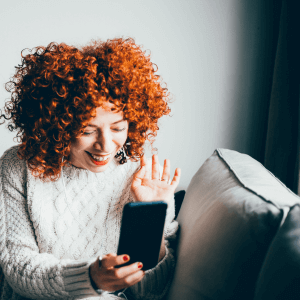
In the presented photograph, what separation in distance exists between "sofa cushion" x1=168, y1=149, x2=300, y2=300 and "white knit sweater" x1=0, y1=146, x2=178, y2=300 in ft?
0.46

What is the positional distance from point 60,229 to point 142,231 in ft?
1.27

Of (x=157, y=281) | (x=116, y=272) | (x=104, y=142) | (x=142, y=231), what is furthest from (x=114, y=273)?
(x=104, y=142)

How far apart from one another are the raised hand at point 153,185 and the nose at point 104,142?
0.20 metres

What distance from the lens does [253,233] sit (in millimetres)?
604

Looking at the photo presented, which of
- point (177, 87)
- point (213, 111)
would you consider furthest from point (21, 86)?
point (213, 111)

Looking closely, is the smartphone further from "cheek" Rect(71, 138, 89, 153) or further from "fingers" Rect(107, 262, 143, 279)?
"cheek" Rect(71, 138, 89, 153)

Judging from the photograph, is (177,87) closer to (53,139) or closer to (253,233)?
(53,139)

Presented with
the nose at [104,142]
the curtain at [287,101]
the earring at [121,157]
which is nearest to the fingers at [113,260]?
the nose at [104,142]

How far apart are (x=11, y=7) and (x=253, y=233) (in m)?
1.48

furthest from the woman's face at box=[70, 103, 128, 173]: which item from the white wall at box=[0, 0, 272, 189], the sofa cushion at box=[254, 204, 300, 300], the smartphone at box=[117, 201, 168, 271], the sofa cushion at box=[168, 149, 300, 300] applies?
the white wall at box=[0, 0, 272, 189]

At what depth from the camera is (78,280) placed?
0.77m

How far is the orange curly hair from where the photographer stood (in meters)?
0.81

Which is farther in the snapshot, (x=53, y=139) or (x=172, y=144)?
(x=172, y=144)

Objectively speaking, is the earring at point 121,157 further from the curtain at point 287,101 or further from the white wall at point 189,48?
the curtain at point 287,101
